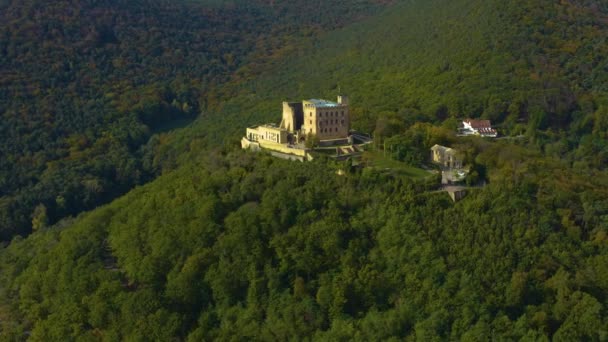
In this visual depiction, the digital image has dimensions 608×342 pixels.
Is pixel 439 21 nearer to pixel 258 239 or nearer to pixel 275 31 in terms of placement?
pixel 275 31

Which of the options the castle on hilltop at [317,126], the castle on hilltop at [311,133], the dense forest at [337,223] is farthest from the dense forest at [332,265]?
the castle on hilltop at [317,126]

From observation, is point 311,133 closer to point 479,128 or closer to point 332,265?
point 332,265

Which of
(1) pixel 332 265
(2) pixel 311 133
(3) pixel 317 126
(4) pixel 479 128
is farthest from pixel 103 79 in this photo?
(1) pixel 332 265

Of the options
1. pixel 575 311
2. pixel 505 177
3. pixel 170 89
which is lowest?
pixel 170 89

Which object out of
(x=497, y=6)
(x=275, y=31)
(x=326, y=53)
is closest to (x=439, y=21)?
(x=497, y=6)

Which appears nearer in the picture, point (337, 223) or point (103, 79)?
point (337, 223)
